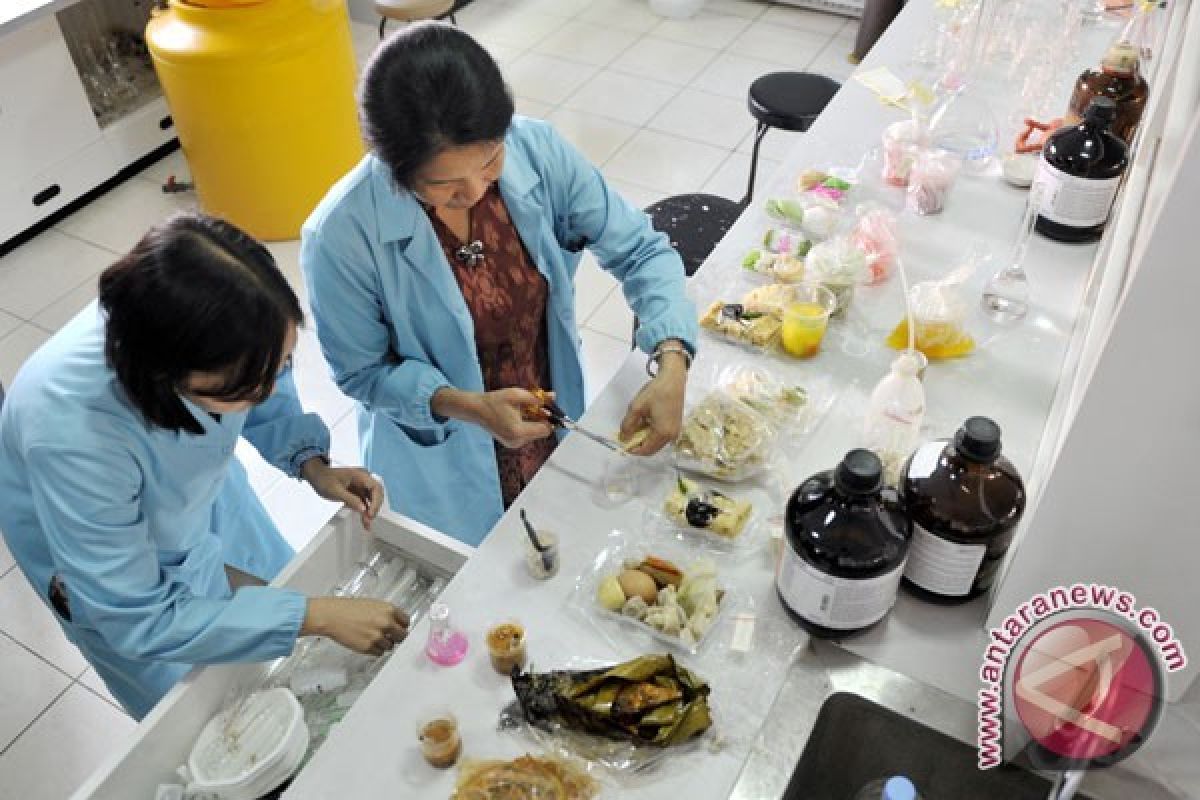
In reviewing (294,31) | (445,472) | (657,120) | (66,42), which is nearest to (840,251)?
(445,472)

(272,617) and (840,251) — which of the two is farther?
(840,251)

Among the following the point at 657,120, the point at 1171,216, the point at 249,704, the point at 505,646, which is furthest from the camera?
the point at 657,120

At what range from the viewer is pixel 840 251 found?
202cm

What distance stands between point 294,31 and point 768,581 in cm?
302

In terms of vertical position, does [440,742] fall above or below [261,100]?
above

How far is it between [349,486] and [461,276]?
0.43 metres

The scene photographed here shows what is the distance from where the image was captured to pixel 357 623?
1494 millimetres

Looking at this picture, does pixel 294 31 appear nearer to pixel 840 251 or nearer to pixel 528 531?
pixel 840 251

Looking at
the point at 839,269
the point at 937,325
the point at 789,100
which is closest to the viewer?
the point at 937,325

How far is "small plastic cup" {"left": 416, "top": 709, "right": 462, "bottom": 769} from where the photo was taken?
128cm

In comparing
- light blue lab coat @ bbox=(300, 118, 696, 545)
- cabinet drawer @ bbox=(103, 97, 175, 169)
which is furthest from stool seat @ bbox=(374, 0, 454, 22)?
light blue lab coat @ bbox=(300, 118, 696, 545)

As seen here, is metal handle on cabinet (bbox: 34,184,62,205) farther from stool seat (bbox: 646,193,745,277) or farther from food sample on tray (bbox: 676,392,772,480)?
food sample on tray (bbox: 676,392,772,480)

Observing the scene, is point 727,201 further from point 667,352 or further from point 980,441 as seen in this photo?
point 980,441

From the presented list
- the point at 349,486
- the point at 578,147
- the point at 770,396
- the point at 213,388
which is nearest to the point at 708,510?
the point at 770,396
